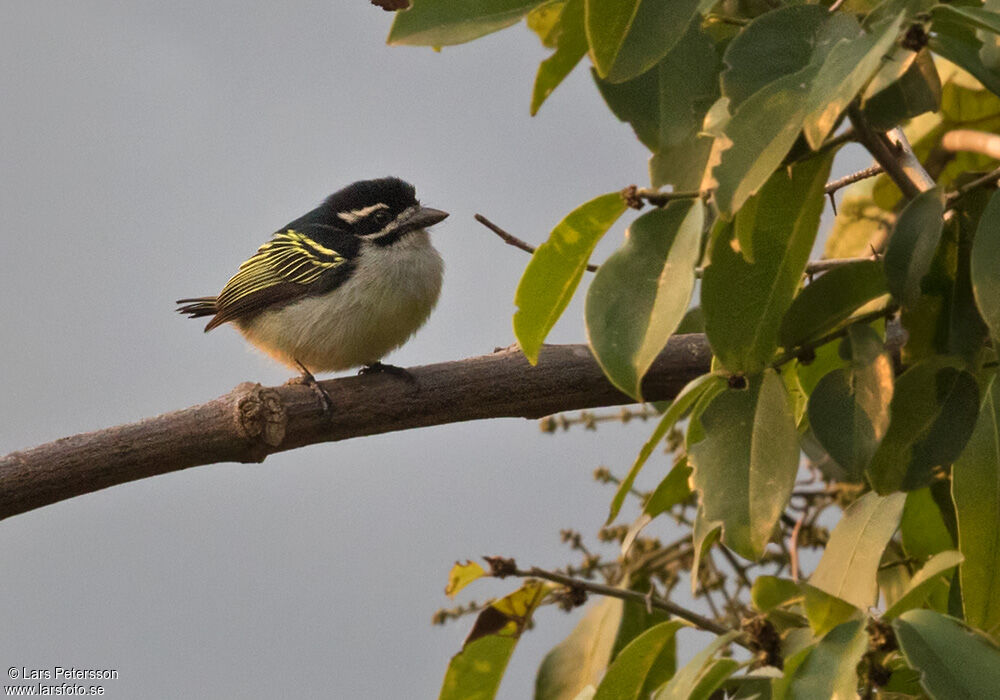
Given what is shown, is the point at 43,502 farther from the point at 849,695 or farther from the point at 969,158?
the point at 969,158

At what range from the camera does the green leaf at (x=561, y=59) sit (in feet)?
5.28

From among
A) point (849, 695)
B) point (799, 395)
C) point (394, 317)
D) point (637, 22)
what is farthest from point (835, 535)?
point (394, 317)

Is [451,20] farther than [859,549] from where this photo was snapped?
No

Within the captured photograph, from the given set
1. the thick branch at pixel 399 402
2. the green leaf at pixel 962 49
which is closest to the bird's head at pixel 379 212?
the thick branch at pixel 399 402

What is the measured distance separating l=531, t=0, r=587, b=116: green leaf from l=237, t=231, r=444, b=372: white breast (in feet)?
6.85

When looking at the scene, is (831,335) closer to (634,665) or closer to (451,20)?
(634,665)

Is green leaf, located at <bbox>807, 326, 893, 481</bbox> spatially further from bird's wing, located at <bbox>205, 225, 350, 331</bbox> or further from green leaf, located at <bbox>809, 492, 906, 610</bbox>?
bird's wing, located at <bbox>205, 225, 350, 331</bbox>

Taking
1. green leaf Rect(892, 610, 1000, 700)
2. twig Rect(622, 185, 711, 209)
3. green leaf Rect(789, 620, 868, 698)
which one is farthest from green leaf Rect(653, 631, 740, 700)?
twig Rect(622, 185, 711, 209)

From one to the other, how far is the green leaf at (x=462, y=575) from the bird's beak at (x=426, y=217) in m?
2.53

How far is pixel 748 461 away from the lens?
152cm

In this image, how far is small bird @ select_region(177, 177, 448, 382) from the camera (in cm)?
368

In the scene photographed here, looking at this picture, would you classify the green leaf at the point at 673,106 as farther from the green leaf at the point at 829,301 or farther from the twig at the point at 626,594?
the twig at the point at 626,594

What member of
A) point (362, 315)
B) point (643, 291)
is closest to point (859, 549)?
point (643, 291)

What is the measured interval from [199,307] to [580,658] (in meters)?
3.17
